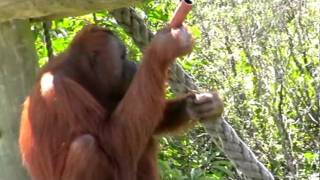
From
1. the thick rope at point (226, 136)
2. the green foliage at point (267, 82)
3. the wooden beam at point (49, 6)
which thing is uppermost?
the wooden beam at point (49, 6)

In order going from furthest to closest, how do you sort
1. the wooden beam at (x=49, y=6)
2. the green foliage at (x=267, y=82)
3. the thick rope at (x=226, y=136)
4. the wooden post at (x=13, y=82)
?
the green foliage at (x=267, y=82) → the thick rope at (x=226, y=136) → the wooden post at (x=13, y=82) → the wooden beam at (x=49, y=6)

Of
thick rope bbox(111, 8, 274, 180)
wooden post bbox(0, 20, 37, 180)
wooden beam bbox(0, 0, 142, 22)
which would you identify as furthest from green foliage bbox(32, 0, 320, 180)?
wooden beam bbox(0, 0, 142, 22)

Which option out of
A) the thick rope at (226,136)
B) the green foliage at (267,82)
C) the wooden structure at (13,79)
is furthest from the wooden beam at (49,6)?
the green foliage at (267,82)

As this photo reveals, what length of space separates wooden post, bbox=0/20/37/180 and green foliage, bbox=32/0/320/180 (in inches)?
74.0

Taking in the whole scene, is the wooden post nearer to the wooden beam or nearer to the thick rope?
the wooden beam

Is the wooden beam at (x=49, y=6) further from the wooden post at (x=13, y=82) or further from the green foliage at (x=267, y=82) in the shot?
the green foliage at (x=267, y=82)

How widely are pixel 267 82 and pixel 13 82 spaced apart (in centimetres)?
229

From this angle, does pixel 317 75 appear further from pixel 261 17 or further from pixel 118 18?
pixel 118 18

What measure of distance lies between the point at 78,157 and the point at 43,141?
0.11m

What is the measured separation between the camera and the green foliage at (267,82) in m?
4.14

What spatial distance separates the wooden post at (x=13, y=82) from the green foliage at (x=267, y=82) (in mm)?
1880

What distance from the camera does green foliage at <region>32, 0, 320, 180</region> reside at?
4.14 m

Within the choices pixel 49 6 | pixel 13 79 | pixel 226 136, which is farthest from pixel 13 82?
pixel 226 136

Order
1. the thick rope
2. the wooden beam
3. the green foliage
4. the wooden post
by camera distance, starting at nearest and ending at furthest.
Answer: the wooden beam, the wooden post, the thick rope, the green foliage
